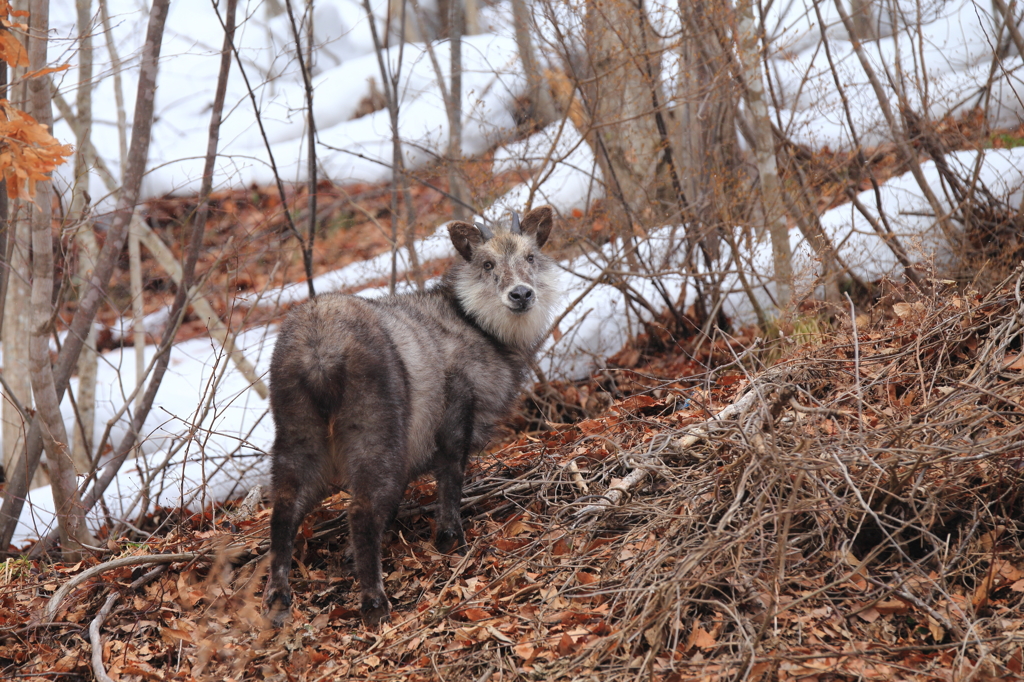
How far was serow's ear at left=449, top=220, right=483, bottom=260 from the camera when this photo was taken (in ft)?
19.9

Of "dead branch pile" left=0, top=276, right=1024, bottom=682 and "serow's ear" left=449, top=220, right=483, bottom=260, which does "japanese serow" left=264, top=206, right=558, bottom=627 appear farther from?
"serow's ear" left=449, top=220, right=483, bottom=260

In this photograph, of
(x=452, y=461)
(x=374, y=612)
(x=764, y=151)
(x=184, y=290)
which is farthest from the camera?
(x=764, y=151)

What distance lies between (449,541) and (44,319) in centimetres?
357

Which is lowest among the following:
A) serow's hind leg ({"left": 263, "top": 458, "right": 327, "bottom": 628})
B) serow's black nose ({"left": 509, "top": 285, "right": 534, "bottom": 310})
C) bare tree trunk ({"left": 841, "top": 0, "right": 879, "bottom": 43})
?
serow's hind leg ({"left": 263, "top": 458, "right": 327, "bottom": 628})

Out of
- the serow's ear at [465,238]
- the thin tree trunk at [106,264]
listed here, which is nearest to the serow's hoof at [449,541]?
the serow's ear at [465,238]

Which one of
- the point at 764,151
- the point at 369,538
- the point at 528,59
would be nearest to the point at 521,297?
the point at 369,538

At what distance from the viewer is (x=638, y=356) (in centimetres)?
833

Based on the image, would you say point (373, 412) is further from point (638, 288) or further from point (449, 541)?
point (638, 288)

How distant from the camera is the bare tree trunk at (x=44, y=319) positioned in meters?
5.92

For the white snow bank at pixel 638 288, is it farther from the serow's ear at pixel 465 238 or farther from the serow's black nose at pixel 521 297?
the serow's black nose at pixel 521 297

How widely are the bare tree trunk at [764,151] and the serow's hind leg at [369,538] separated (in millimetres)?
4368

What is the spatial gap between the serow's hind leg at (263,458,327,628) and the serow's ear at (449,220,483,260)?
2.31 m

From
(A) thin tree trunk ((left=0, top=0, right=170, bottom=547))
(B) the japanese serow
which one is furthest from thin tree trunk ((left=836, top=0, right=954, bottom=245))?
(A) thin tree trunk ((left=0, top=0, right=170, bottom=547))

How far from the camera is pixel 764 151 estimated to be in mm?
7383
